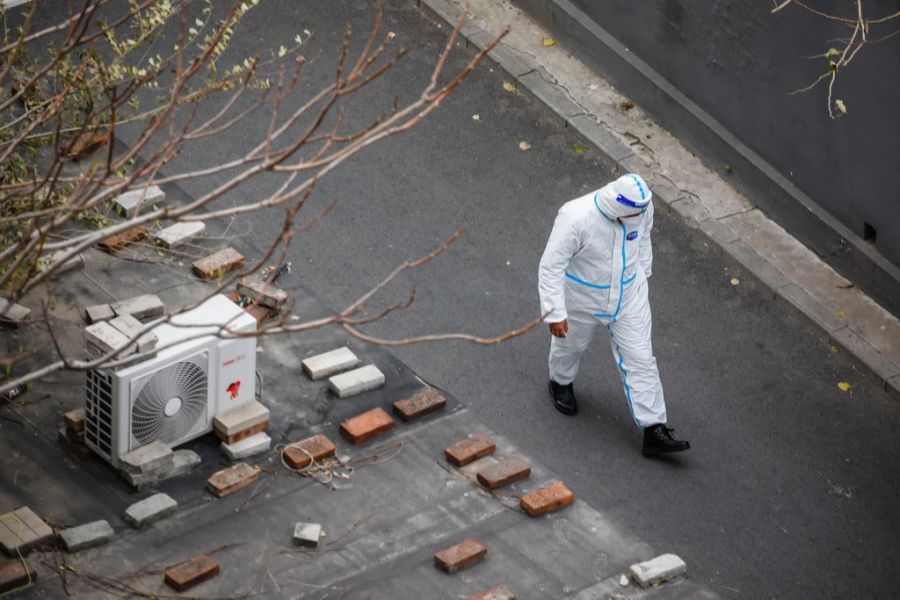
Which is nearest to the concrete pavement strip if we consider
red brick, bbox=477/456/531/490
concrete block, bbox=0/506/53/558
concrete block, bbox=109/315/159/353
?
red brick, bbox=477/456/531/490

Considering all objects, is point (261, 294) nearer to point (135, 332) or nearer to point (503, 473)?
point (135, 332)

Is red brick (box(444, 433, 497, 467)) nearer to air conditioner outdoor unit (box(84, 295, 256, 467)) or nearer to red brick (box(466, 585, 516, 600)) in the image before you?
red brick (box(466, 585, 516, 600))

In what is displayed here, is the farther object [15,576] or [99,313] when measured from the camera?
[99,313]

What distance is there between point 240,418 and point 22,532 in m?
1.54

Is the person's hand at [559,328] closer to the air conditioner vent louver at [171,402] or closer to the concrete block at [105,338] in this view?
the air conditioner vent louver at [171,402]

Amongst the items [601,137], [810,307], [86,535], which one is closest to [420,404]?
[86,535]

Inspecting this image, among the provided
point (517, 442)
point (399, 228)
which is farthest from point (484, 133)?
point (517, 442)

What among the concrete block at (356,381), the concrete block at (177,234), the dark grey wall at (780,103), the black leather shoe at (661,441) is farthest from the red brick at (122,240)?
the dark grey wall at (780,103)

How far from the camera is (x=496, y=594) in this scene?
8.88m

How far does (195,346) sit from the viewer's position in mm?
9469

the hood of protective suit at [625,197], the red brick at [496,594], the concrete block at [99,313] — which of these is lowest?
the red brick at [496,594]

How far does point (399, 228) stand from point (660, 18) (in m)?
3.04

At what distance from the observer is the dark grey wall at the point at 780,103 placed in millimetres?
11836

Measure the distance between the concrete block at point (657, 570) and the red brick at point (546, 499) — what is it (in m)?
0.65
